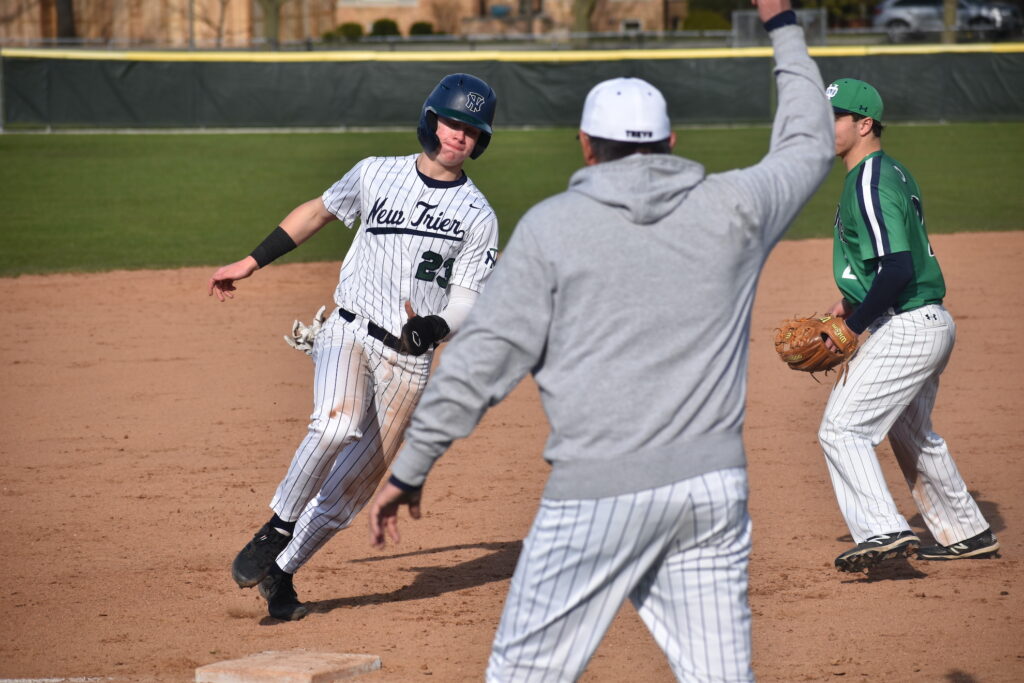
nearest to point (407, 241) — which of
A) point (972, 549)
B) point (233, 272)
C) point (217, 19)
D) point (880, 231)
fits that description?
point (233, 272)

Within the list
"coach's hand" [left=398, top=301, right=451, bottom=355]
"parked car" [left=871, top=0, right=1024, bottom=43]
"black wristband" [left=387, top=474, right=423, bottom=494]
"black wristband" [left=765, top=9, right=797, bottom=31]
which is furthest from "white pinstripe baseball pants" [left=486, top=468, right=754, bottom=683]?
"parked car" [left=871, top=0, right=1024, bottom=43]

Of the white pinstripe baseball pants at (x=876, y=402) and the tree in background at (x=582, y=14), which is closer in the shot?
the white pinstripe baseball pants at (x=876, y=402)

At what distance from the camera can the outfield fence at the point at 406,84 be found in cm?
2902

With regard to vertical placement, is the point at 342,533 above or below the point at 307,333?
below

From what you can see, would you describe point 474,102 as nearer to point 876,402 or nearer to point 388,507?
point 876,402

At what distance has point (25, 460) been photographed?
7250 mm

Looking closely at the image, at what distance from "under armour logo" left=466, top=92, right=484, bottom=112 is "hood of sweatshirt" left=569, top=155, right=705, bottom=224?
1.99 metres

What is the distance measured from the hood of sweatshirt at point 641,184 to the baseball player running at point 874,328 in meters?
2.28

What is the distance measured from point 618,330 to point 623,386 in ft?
0.40

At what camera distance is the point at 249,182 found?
70.4 feet

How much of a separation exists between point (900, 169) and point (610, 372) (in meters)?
2.83

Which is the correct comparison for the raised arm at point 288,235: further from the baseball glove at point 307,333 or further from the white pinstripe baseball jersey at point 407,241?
the baseball glove at point 307,333

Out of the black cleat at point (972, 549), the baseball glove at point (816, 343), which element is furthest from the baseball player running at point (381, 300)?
the black cleat at point (972, 549)

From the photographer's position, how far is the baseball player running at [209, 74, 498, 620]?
484 cm
